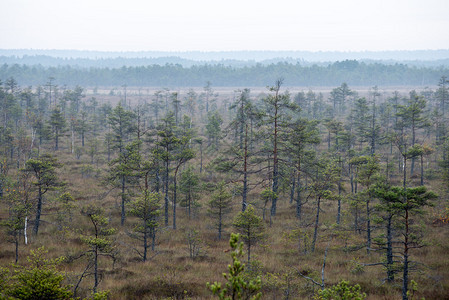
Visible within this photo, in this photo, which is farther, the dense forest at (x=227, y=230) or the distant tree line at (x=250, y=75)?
the distant tree line at (x=250, y=75)

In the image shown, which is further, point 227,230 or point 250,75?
point 250,75

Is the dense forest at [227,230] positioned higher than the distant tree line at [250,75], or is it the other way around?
the distant tree line at [250,75]

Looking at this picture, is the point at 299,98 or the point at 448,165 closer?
the point at 448,165

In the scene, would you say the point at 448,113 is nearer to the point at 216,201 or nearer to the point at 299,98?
the point at 299,98

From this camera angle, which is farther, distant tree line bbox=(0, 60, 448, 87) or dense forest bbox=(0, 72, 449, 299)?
distant tree line bbox=(0, 60, 448, 87)

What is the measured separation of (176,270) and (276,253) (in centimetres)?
707

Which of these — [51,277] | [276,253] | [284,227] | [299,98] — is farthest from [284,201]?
[299,98]

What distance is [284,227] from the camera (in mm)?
24891

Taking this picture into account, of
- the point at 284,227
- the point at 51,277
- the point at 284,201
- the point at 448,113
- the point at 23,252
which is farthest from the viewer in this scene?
the point at 448,113

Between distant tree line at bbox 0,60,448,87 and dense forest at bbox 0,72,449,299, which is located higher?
distant tree line at bbox 0,60,448,87

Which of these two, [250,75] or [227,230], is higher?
[250,75]

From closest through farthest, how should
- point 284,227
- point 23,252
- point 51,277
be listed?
point 51,277
point 23,252
point 284,227

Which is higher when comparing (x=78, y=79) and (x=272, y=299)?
(x=78, y=79)

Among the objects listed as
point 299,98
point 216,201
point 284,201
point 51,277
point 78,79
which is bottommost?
point 284,201
